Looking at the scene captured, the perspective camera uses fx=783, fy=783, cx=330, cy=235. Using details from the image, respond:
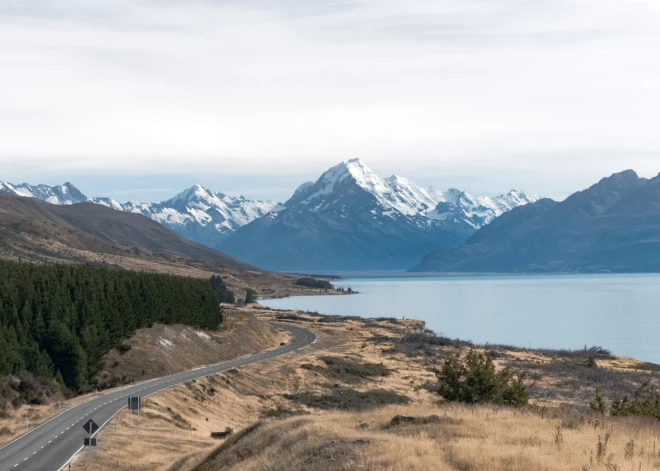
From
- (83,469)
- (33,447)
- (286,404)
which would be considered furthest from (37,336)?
(83,469)

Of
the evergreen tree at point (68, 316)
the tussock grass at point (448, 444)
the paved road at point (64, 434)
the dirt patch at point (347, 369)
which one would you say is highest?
the tussock grass at point (448, 444)

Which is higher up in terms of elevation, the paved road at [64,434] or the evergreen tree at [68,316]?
the evergreen tree at [68,316]

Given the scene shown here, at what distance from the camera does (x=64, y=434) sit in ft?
153

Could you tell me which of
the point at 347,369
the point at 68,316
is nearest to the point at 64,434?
the point at 68,316

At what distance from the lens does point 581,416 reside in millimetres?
26094

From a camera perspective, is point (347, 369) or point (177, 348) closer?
point (347, 369)

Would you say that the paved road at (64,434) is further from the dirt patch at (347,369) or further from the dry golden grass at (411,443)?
the dirt patch at (347,369)

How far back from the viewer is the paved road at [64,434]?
39.5 meters

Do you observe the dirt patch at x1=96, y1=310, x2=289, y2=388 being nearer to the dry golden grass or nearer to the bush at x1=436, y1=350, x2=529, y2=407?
the dry golden grass

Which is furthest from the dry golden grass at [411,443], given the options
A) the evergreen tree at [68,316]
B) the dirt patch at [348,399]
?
the evergreen tree at [68,316]

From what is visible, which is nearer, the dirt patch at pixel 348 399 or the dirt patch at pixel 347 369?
the dirt patch at pixel 348 399

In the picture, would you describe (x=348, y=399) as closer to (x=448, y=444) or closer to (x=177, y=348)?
(x=177, y=348)

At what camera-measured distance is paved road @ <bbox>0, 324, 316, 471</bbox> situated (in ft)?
130

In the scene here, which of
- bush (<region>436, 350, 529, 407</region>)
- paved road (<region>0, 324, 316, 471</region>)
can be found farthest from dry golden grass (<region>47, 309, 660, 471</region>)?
A: bush (<region>436, 350, 529, 407</region>)
